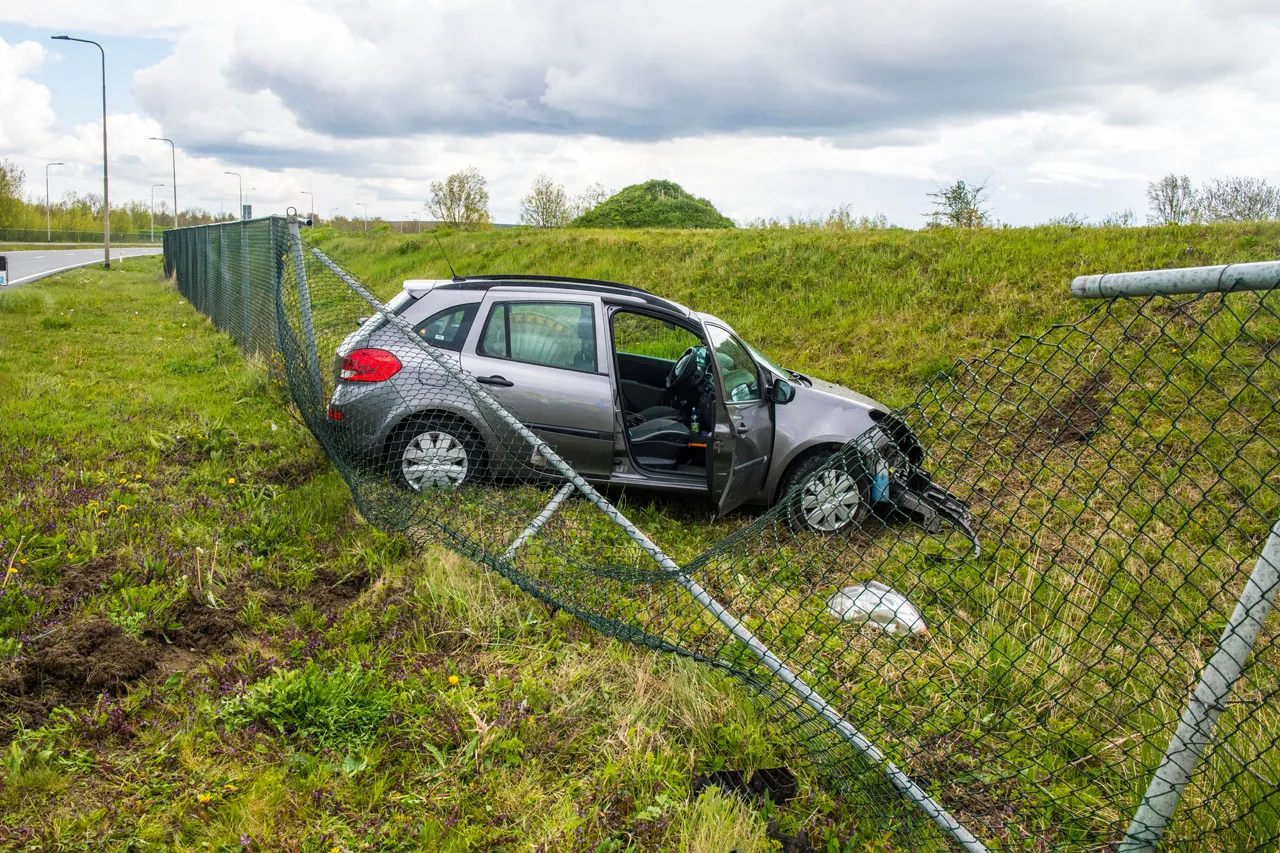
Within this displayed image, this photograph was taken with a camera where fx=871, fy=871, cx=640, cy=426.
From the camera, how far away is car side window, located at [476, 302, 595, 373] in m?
5.67

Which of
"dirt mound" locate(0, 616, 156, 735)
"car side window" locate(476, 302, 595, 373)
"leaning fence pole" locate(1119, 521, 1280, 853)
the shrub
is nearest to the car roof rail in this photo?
"car side window" locate(476, 302, 595, 373)

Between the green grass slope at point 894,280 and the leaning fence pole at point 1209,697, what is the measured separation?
22.2 feet

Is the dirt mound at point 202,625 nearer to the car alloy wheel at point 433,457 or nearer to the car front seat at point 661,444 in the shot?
the car alloy wheel at point 433,457

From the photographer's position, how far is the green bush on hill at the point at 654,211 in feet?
69.3

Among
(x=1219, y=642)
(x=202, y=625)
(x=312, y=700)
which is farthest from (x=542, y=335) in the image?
(x=1219, y=642)

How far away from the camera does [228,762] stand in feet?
9.41

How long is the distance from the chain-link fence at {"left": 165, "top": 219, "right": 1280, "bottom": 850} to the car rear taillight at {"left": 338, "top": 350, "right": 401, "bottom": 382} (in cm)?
2

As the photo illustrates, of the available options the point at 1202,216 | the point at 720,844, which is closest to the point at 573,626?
the point at 720,844

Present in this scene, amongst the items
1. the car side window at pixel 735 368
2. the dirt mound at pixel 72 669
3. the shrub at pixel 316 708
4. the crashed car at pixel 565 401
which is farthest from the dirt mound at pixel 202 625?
the car side window at pixel 735 368

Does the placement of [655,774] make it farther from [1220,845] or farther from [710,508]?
[710,508]

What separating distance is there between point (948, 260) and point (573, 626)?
9.15 metres

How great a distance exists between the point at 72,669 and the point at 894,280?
401 inches

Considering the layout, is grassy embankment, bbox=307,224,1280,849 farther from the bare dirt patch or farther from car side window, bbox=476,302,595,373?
the bare dirt patch

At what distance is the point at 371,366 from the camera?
5.27 meters
